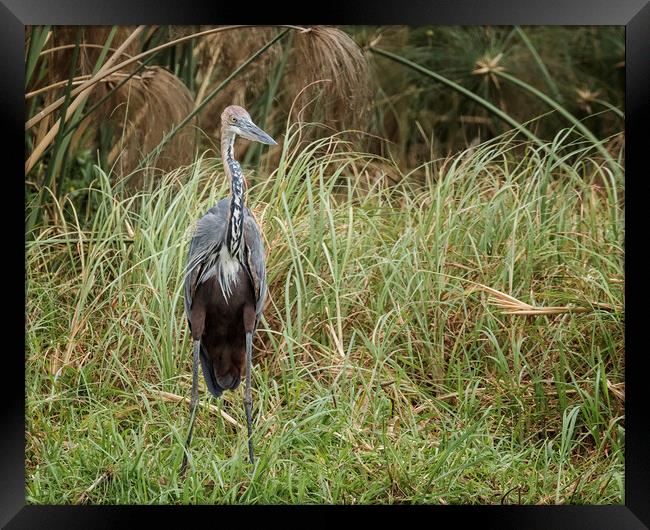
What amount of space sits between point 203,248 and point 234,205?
171 millimetres

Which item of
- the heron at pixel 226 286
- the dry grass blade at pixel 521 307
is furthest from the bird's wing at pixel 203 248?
the dry grass blade at pixel 521 307

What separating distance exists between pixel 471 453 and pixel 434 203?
2.54 feet

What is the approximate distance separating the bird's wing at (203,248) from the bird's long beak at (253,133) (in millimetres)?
200

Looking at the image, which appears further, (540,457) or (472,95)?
(472,95)

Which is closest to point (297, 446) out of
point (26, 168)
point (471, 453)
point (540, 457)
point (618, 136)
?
point (471, 453)

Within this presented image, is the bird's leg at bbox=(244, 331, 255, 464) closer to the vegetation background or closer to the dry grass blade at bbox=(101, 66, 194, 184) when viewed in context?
the vegetation background

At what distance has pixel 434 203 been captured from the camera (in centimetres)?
295

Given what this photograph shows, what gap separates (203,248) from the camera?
2.77 m

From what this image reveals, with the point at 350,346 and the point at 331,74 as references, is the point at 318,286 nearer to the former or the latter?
the point at 350,346

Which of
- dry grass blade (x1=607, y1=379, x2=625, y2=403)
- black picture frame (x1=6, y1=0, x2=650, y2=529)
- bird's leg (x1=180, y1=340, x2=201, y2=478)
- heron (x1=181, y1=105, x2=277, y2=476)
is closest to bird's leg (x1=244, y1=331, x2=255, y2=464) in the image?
heron (x1=181, y1=105, x2=277, y2=476)

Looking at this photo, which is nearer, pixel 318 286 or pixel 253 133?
pixel 253 133

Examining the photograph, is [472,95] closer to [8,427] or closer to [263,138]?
[263,138]
